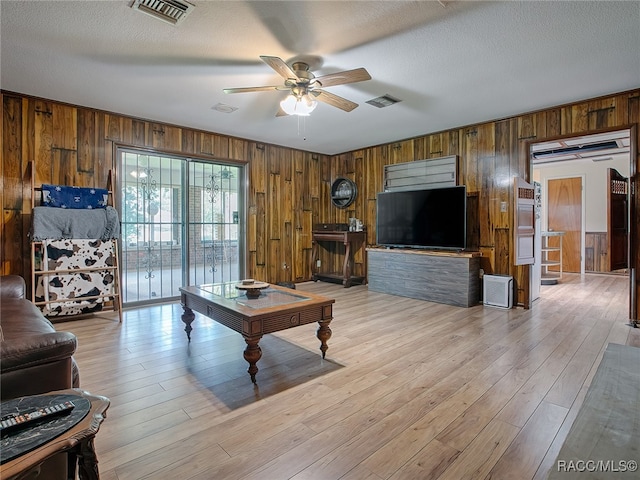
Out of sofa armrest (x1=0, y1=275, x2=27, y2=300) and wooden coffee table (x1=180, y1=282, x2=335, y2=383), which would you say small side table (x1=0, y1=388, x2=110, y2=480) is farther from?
sofa armrest (x1=0, y1=275, x2=27, y2=300)

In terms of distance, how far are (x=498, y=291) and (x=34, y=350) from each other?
4.68 metres

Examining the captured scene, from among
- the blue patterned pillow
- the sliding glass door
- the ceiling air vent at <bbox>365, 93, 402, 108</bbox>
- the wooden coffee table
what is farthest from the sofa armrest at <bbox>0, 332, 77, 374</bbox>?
the ceiling air vent at <bbox>365, 93, 402, 108</bbox>

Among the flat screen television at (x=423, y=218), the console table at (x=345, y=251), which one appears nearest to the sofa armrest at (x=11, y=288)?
the console table at (x=345, y=251)

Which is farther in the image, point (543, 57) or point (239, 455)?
point (543, 57)

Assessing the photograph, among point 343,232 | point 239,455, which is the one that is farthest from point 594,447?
point 343,232

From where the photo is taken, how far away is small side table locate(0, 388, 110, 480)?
826 mm

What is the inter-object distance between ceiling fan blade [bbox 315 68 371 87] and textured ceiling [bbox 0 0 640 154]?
24 centimetres

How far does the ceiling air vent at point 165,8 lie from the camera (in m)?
2.15

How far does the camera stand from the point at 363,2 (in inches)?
85.3

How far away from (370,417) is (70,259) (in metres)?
3.64

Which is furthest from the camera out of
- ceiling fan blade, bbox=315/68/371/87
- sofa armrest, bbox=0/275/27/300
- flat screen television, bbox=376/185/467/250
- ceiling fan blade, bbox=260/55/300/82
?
flat screen television, bbox=376/185/467/250

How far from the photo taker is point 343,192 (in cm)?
662

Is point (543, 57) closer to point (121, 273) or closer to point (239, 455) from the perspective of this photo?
point (239, 455)

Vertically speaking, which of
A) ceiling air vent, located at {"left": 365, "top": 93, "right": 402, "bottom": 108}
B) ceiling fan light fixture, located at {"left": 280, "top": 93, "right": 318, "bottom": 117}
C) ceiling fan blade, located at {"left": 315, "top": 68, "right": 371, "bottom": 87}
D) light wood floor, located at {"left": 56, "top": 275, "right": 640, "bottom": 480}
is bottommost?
light wood floor, located at {"left": 56, "top": 275, "right": 640, "bottom": 480}
